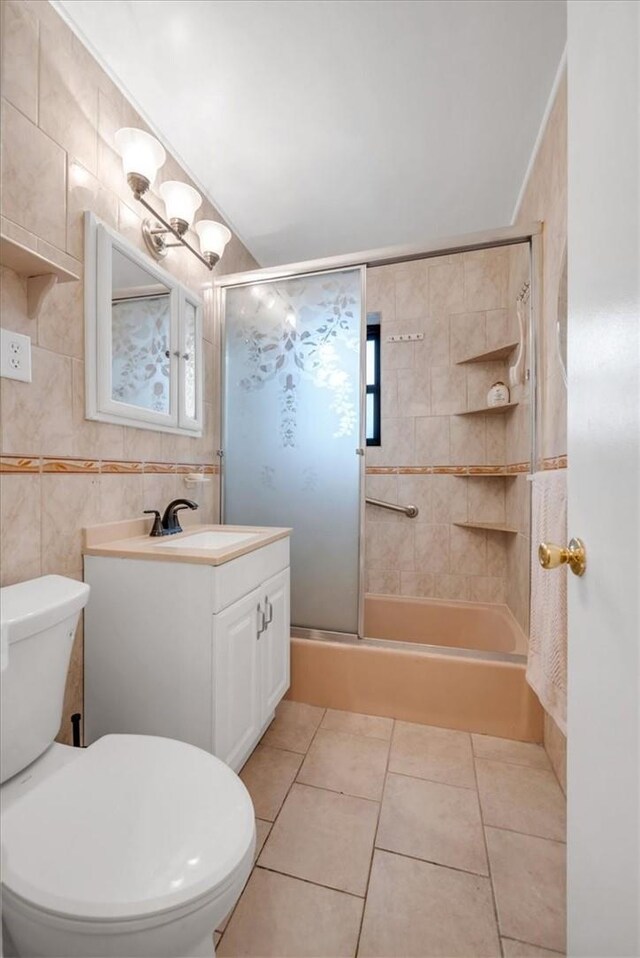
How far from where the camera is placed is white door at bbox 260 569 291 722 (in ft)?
4.82

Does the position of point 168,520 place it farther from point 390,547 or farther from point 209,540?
point 390,547

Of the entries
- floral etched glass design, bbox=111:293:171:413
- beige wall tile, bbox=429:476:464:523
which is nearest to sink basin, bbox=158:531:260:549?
floral etched glass design, bbox=111:293:171:413

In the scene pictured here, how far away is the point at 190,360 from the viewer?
5.99 feet

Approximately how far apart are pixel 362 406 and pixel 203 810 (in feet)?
4.98

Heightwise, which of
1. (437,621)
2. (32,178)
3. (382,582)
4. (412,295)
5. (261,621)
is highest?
(412,295)

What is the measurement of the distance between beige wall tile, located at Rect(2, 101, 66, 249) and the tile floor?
1894 millimetres

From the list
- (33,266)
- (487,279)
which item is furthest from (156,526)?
(487,279)

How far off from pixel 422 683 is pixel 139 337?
1844 millimetres

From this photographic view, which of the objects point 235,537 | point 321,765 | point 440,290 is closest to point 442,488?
point 440,290

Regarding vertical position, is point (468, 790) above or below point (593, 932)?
below

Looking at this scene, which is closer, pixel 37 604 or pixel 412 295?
pixel 37 604

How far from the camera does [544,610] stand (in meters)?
1.29

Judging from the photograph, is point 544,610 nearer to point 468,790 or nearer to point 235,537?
point 468,790

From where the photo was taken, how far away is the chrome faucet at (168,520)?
150 cm
